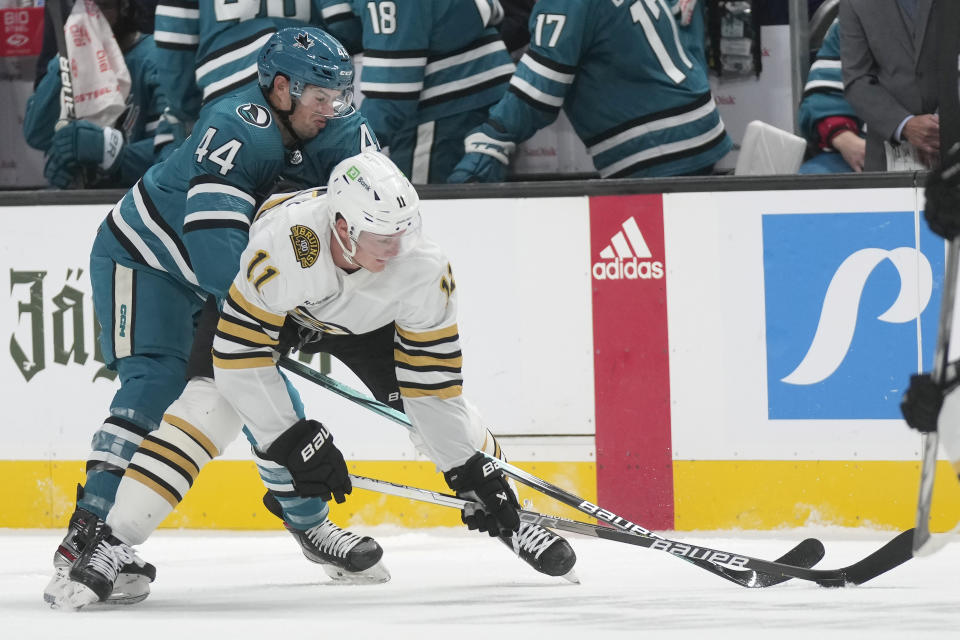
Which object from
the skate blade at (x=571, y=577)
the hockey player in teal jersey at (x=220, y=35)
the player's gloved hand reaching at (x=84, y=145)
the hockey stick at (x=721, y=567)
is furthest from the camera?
the player's gloved hand reaching at (x=84, y=145)

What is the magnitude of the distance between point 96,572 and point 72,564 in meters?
0.20

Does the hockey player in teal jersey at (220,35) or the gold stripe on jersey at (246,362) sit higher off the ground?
the hockey player in teal jersey at (220,35)

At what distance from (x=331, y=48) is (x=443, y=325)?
2.26 ft

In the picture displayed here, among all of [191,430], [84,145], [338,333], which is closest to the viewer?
[191,430]

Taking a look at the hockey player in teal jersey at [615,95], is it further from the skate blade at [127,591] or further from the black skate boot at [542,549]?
the skate blade at [127,591]

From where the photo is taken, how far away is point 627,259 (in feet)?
13.4

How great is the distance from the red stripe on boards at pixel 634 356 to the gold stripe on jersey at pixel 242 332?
139cm

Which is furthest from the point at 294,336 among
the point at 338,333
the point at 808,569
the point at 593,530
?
the point at 808,569

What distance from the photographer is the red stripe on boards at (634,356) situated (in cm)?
408

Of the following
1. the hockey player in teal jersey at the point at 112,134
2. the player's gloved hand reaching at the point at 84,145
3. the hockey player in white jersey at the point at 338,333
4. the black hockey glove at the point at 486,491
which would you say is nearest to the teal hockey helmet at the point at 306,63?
the hockey player in white jersey at the point at 338,333

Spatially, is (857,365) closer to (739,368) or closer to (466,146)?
(739,368)

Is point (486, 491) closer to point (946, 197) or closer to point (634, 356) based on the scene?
point (634, 356)

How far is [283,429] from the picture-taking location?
A: 9.74 ft

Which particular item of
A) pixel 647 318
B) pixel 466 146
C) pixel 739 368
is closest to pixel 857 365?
pixel 739 368
